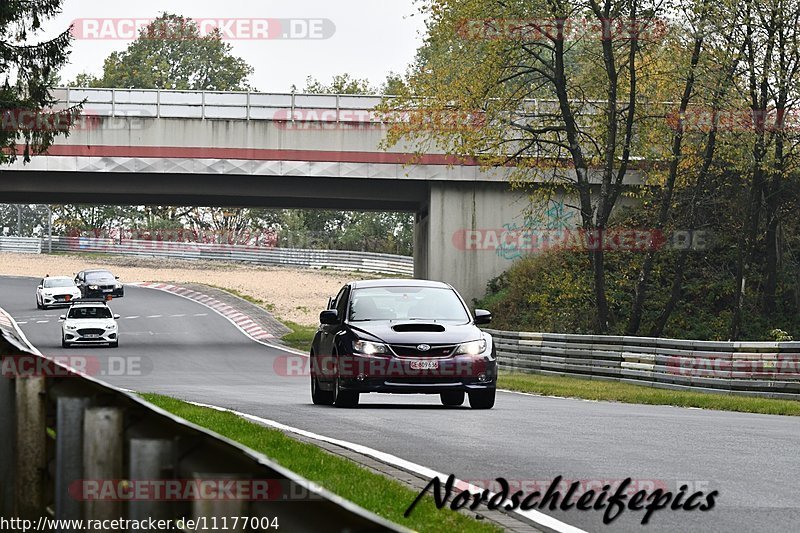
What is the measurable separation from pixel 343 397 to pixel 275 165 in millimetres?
27461

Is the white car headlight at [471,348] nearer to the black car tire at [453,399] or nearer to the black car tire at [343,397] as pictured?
the black car tire at [343,397]

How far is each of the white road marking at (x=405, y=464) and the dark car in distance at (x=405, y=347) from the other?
1496 millimetres

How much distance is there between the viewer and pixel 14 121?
37938 mm

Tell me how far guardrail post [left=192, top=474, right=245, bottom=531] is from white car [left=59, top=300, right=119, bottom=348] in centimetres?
4191

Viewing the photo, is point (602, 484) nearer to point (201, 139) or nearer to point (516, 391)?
point (516, 391)

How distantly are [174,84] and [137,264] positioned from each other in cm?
2353

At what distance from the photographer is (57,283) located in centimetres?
6331

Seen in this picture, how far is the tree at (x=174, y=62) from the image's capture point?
113 meters

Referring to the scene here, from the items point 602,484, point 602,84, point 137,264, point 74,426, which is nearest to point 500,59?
point 602,84

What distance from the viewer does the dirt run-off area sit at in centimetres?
7053

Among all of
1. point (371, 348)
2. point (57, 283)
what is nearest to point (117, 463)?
point (371, 348)

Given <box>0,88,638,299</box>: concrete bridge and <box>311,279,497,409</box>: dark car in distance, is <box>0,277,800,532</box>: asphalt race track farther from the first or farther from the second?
<box>0,88,638,299</box>: concrete bridge

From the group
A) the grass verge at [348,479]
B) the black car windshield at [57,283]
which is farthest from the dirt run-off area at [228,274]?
the grass verge at [348,479]

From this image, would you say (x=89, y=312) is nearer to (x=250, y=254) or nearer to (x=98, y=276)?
(x=98, y=276)
